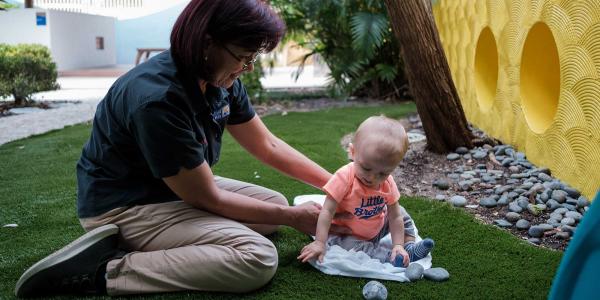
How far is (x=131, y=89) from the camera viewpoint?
1.82 m

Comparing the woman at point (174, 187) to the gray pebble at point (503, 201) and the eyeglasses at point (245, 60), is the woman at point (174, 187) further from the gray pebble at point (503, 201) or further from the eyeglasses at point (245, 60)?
the gray pebble at point (503, 201)

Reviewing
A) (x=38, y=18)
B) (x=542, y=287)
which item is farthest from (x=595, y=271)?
(x=38, y=18)

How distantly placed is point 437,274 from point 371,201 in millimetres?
363

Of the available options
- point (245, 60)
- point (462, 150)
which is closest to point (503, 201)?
point (462, 150)

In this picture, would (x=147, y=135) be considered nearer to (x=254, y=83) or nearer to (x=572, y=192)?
(x=572, y=192)

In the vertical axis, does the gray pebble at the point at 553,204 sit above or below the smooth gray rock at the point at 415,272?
above

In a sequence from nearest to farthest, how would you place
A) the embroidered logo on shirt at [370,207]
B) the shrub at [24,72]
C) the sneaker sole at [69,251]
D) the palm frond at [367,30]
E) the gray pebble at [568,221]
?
the sneaker sole at [69,251] < the embroidered logo on shirt at [370,207] < the gray pebble at [568,221] < the palm frond at [367,30] < the shrub at [24,72]

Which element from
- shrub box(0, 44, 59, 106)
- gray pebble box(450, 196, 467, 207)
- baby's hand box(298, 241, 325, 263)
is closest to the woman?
baby's hand box(298, 241, 325, 263)

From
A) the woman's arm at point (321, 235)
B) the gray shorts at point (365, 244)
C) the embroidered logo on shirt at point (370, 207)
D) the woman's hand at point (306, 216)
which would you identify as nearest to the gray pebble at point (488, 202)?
the gray shorts at point (365, 244)

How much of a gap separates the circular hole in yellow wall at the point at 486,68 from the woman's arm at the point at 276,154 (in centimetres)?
306

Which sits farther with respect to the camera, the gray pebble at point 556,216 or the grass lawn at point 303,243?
the gray pebble at point 556,216

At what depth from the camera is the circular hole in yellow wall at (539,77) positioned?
12.6ft

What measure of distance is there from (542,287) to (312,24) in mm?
6549

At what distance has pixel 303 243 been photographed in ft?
8.07
